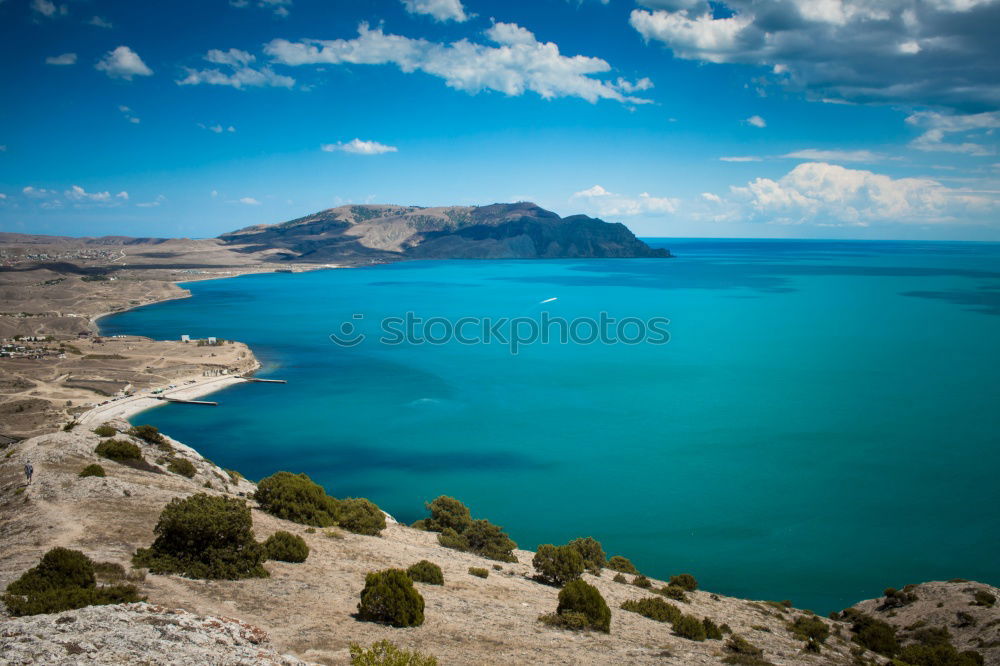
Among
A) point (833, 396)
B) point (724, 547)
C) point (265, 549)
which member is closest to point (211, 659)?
point (265, 549)

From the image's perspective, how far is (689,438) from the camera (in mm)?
45594

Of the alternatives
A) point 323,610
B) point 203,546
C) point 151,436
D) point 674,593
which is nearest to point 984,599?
point 674,593

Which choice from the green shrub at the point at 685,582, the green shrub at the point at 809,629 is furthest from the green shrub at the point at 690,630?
the green shrub at the point at 685,582

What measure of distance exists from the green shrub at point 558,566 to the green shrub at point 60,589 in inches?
461

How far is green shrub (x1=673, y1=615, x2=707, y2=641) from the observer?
15781mm

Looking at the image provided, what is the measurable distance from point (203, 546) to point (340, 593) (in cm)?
345

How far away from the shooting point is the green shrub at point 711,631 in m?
16.1

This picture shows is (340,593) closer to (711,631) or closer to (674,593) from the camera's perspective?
(711,631)

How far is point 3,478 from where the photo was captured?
2180 cm

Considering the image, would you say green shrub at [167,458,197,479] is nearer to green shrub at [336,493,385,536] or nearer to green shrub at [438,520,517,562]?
green shrub at [336,493,385,536]

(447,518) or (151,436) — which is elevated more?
(151,436)

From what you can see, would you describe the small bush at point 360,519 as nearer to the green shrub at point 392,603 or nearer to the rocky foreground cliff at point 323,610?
the rocky foreground cliff at point 323,610

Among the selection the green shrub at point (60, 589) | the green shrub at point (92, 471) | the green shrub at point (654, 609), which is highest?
the green shrub at point (60, 589)

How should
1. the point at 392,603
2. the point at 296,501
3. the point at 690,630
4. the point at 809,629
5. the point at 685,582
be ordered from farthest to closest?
the point at 685,582, the point at 296,501, the point at 809,629, the point at 690,630, the point at 392,603
